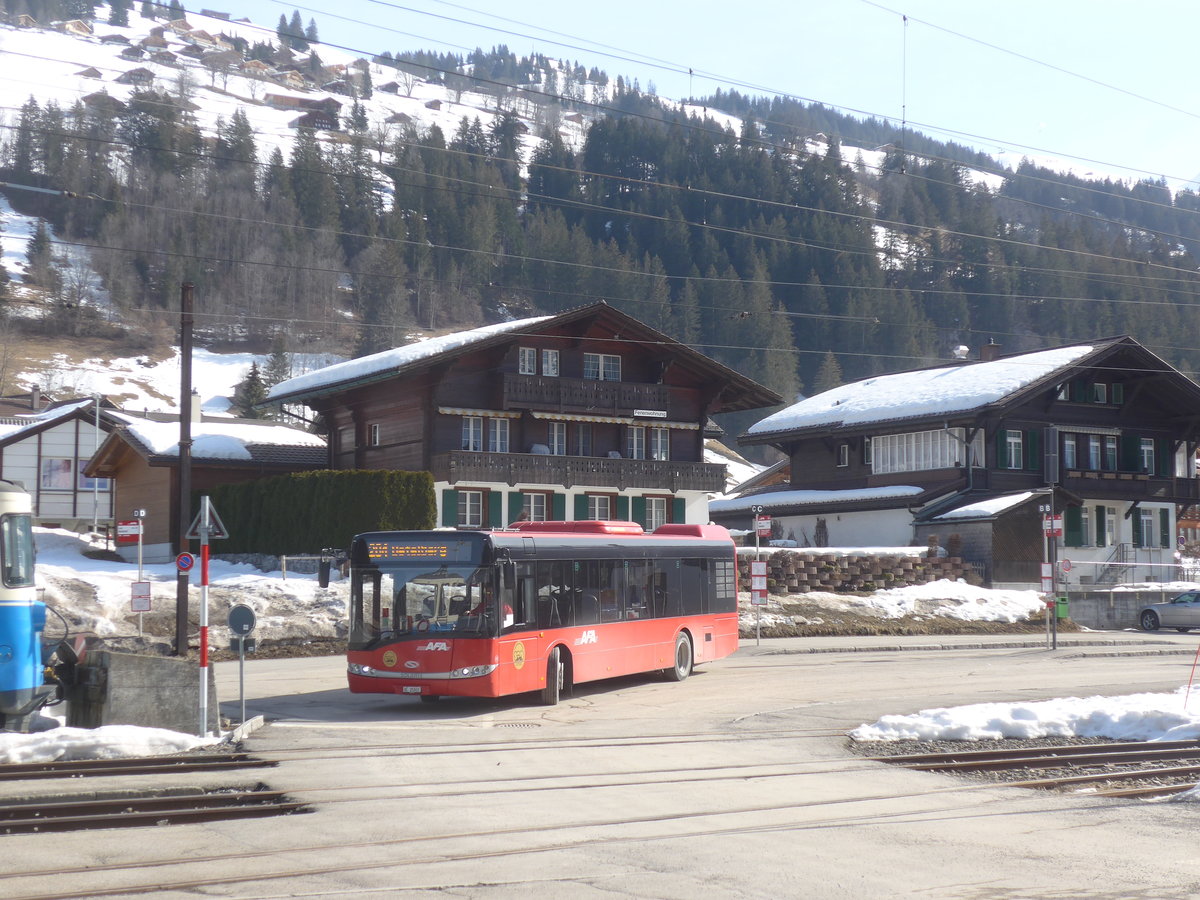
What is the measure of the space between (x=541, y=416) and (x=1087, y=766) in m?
37.4

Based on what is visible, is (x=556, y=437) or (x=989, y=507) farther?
(x=556, y=437)

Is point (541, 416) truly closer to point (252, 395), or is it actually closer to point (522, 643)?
point (522, 643)

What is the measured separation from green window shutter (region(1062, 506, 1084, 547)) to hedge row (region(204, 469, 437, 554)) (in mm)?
26204

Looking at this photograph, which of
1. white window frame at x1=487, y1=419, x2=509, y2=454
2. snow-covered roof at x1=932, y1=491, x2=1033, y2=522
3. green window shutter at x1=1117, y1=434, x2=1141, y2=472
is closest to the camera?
snow-covered roof at x1=932, y1=491, x2=1033, y2=522

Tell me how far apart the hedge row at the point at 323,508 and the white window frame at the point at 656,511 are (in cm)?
1188

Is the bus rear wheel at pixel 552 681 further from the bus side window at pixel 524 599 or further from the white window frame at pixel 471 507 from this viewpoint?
the white window frame at pixel 471 507

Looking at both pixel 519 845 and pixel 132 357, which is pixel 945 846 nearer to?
pixel 519 845

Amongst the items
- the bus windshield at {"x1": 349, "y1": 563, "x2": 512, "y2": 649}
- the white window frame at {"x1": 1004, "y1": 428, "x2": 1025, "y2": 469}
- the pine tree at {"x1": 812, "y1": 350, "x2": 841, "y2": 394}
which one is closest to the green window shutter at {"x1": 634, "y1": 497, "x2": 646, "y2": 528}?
the white window frame at {"x1": 1004, "y1": 428, "x2": 1025, "y2": 469}

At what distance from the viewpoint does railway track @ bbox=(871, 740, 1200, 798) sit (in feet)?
44.2

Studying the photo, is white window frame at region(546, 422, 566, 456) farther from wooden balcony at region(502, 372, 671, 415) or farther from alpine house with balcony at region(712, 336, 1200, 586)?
alpine house with balcony at region(712, 336, 1200, 586)

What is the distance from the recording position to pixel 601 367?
54031 mm

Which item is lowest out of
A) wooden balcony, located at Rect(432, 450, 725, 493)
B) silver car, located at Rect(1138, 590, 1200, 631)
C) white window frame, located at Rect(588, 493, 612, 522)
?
silver car, located at Rect(1138, 590, 1200, 631)

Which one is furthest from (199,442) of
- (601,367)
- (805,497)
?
(805,497)

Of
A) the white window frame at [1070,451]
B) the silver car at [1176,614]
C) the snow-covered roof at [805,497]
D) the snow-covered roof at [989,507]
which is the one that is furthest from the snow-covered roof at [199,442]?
the silver car at [1176,614]
